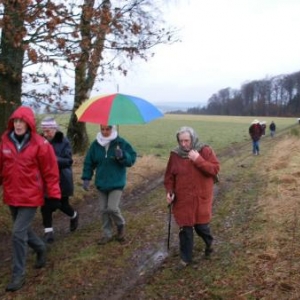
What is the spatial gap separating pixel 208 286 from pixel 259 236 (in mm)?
1949

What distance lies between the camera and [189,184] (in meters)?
5.93

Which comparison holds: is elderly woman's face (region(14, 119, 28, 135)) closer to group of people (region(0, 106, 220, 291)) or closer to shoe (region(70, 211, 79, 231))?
group of people (region(0, 106, 220, 291))

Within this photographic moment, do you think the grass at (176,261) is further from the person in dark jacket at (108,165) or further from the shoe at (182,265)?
the person in dark jacket at (108,165)

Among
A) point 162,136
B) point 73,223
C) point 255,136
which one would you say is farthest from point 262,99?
point 73,223

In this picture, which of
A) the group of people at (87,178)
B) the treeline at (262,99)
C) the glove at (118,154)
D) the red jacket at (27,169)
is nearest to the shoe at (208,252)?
the group of people at (87,178)

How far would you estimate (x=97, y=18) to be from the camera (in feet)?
26.6

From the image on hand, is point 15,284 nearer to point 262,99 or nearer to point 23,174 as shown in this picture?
point 23,174

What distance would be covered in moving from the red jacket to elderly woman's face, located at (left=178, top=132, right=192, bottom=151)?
170cm

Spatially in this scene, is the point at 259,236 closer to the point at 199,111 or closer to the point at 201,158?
the point at 201,158

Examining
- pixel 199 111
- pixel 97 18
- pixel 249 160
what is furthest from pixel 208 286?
pixel 199 111

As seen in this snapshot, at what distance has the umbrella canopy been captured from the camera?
20.3ft

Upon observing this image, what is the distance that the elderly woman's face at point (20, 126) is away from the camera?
532cm

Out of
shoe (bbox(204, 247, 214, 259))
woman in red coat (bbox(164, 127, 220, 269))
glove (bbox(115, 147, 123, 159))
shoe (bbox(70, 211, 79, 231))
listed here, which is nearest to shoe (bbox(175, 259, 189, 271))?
woman in red coat (bbox(164, 127, 220, 269))

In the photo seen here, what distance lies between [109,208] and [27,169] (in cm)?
190
